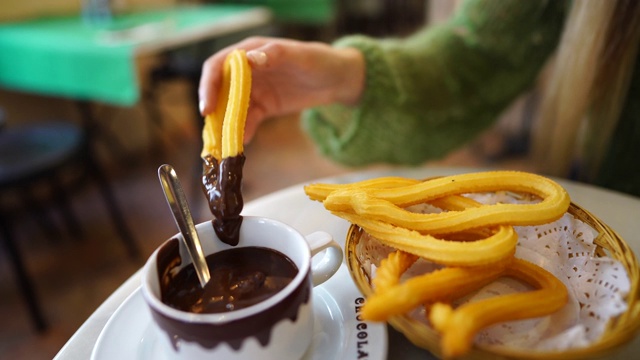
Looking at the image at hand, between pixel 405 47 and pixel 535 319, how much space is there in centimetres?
45

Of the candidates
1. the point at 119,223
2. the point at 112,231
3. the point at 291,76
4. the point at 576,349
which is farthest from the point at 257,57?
the point at 112,231

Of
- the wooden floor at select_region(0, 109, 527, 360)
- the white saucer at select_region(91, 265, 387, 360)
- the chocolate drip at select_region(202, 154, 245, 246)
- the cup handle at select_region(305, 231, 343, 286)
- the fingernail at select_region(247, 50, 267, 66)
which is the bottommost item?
the wooden floor at select_region(0, 109, 527, 360)

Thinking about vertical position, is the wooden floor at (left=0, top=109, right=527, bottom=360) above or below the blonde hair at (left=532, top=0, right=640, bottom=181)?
below

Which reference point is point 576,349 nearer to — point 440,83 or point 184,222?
point 184,222

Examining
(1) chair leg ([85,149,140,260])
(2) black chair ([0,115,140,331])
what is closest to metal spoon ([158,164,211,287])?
(2) black chair ([0,115,140,331])

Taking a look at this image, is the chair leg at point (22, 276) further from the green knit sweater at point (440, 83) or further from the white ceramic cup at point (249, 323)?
the white ceramic cup at point (249, 323)

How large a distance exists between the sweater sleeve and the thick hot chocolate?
1.14 ft

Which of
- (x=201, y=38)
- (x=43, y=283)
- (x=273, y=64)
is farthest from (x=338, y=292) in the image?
(x=201, y=38)

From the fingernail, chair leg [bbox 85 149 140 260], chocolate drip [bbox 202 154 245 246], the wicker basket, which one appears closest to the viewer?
the wicker basket

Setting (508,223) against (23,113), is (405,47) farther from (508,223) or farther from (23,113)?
A: (23,113)

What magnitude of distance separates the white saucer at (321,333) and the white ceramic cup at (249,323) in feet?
0.07

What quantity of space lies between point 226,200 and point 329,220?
5.6 inches

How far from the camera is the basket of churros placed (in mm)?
260

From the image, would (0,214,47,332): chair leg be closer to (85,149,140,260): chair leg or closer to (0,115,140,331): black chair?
(0,115,140,331): black chair
